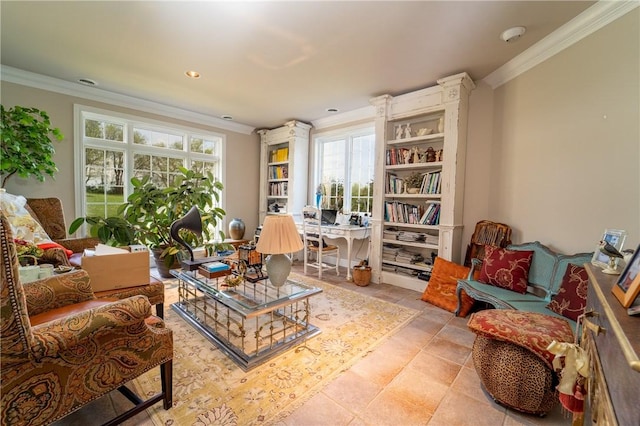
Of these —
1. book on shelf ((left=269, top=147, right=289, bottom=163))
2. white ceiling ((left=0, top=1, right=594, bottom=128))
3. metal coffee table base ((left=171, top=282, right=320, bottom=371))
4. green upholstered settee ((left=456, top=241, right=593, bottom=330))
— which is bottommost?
metal coffee table base ((left=171, top=282, right=320, bottom=371))

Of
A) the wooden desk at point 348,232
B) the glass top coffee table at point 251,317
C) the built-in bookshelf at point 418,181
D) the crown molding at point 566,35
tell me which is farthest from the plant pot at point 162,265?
the crown molding at point 566,35

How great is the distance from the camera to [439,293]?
2811 mm

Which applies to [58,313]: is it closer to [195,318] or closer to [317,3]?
[195,318]

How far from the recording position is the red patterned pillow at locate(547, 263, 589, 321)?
1736 millimetres

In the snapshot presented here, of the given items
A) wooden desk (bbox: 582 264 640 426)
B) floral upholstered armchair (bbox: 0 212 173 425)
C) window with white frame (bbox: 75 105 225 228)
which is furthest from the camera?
window with white frame (bbox: 75 105 225 228)

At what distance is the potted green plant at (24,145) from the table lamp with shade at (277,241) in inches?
112

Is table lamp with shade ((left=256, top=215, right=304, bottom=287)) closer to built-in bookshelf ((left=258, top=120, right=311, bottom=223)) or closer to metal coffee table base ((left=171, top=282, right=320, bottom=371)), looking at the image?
metal coffee table base ((left=171, top=282, right=320, bottom=371))

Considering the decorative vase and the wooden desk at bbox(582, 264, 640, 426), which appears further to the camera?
the decorative vase

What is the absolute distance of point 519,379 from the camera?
135cm

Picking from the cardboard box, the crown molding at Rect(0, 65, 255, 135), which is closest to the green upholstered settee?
the cardboard box

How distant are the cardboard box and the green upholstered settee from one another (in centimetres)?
279

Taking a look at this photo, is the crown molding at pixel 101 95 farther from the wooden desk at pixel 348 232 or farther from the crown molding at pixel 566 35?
the crown molding at pixel 566 35

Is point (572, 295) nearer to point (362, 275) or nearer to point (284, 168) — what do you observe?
point (362, 275)

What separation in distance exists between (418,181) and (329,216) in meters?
1.47
